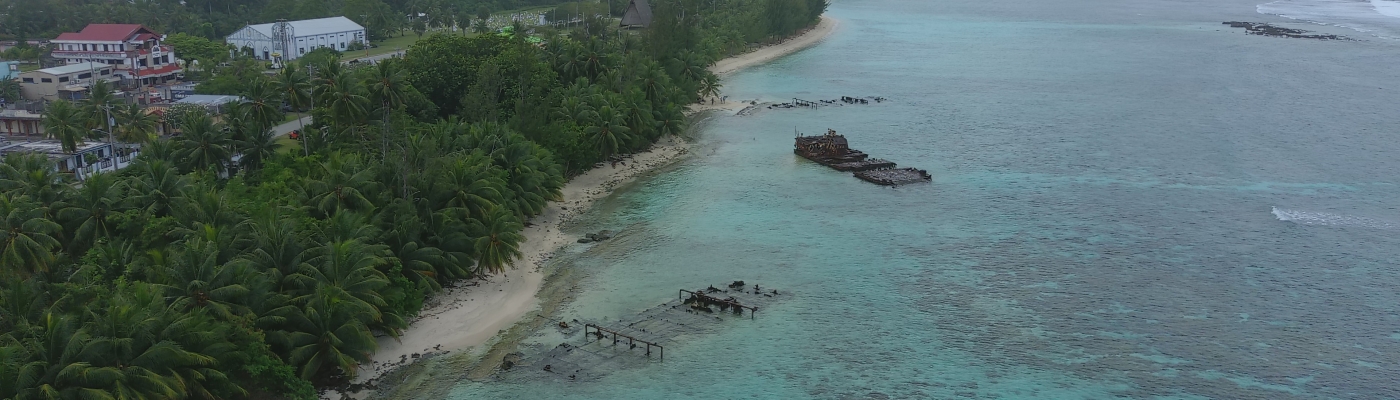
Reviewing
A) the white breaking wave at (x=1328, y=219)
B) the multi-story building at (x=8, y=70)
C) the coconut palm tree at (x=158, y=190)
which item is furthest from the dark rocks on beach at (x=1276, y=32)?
the coconut palm tree at (x=158, y=190)

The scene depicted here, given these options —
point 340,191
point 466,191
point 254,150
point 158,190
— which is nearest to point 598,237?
point 466,191

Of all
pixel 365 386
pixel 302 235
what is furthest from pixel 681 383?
pixel 302 235

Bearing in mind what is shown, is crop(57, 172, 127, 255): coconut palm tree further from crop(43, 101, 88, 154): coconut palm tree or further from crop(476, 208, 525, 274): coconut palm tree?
crop(43, 101, 88, 154): coconut palm tree

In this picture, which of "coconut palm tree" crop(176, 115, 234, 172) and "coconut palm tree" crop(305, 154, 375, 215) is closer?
"coconut palm tree" crop(305, 154, 375, 215)

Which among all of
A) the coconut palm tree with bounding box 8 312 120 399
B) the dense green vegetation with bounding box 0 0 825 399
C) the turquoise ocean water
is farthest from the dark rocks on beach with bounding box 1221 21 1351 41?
the coconut palm tree with bounding box 8 312 120 399

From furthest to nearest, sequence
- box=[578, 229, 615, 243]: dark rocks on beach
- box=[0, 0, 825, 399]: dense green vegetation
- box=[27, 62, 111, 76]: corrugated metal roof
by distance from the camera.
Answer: box=[27, 62, 111, 76]: corrugated metal roof, box=[578, 229, 615, 243]: dark rocks on beach, box=[0, 0, 825, 399]: dense green vegetation

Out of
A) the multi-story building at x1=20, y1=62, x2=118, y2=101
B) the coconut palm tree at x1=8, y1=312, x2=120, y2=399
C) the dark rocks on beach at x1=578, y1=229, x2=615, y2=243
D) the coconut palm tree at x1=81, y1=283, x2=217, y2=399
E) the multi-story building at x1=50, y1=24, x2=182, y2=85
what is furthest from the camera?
the multi-story building at x1=50, y1=24, x2=182, y2=85
